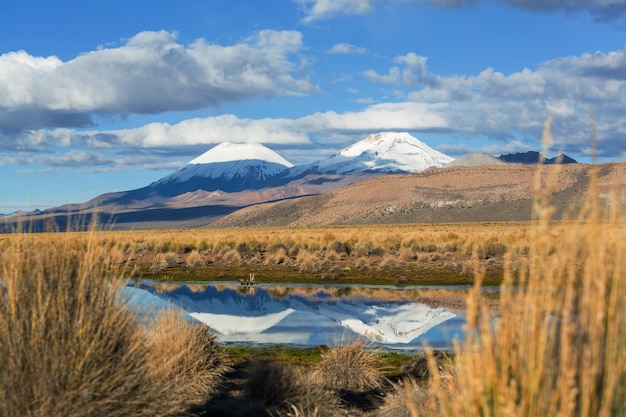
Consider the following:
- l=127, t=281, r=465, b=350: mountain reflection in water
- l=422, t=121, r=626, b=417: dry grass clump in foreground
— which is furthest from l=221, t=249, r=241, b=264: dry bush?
l=422, t=121, r=626, b=417: dry grass clump in foreground

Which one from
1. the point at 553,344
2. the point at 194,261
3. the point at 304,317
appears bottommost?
the point at 304,317

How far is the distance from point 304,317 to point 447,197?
91197 mm

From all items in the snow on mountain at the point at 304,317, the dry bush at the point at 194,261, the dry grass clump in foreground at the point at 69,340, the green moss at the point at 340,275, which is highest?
the dry grass clump in foreground at the point at 69,340

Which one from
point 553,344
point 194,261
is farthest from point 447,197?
point 553,344

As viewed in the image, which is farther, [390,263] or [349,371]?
[390,263]

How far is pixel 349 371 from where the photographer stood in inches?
372

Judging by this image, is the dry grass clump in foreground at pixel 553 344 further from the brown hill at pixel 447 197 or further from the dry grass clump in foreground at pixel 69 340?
the brown hill at pixel 447 197

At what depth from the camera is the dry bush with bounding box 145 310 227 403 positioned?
8.13 metres

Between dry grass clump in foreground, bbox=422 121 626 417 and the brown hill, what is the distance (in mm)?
87565

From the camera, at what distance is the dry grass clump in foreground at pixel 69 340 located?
499cm

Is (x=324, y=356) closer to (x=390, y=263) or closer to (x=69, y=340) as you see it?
(x=69, y=340)

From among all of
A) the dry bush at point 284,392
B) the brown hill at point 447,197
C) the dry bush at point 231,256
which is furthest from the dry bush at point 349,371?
the brown hill at point 447,197

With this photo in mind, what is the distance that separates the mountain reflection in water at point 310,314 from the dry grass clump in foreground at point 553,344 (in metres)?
7.59

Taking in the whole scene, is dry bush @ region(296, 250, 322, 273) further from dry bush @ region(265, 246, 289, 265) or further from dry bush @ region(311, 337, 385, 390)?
dry bush @ region(311, 337, 385, 390)
